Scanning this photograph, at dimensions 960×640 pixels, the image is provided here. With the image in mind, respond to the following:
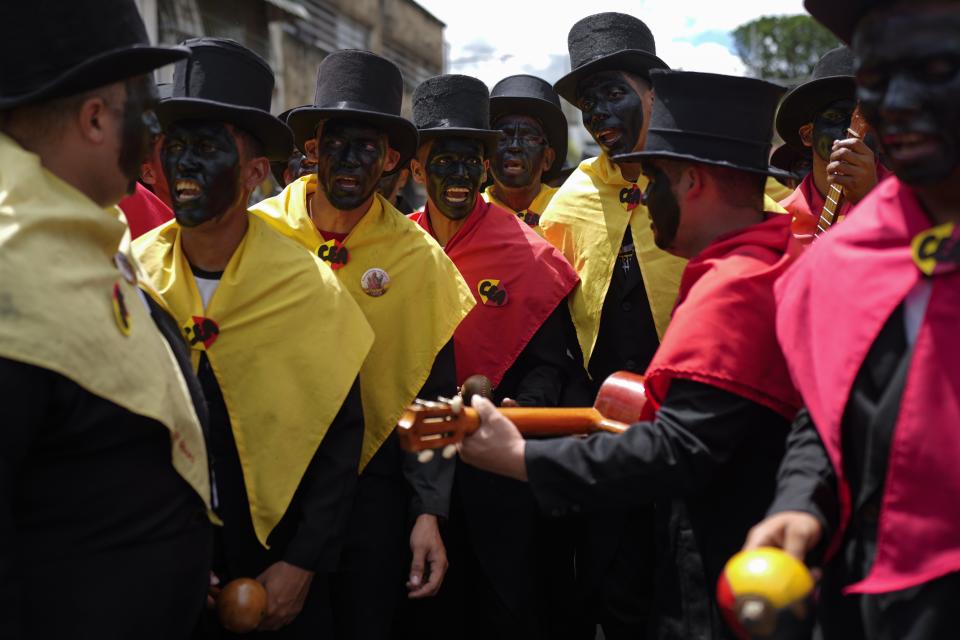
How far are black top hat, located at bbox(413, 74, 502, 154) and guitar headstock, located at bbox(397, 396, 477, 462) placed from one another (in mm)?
2431

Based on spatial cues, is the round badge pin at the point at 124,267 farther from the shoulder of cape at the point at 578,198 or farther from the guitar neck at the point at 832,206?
the guitar neck at the point at 832,206

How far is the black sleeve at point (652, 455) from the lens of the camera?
262cm

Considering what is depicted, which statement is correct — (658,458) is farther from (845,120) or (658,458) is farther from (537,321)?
(845,120)

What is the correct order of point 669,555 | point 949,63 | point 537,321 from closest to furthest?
1. point 949,63
2. point 669,555
3. point 537,321

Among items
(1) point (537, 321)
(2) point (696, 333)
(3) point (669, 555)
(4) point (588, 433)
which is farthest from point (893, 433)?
(1) point (537, 321)

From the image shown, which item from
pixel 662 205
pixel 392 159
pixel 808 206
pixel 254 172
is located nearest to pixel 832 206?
pixel 808 206

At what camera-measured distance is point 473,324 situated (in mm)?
4602

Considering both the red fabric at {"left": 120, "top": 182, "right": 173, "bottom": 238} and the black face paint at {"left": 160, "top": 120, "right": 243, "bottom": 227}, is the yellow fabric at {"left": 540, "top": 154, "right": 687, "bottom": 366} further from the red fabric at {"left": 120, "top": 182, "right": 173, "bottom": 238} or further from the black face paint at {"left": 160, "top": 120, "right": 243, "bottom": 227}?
the red fabric at {"left": 120, "top": 182, "right": 173, "bottom": 238}

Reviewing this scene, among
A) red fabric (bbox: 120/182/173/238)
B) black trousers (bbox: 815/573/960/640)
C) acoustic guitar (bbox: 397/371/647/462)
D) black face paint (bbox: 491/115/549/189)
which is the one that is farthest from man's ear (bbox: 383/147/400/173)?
black trousers (bbox: 815/573/960/640)

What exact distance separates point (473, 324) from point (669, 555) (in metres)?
1.88

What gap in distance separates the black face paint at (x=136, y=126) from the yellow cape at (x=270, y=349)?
2.68ft

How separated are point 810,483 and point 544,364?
239 cm

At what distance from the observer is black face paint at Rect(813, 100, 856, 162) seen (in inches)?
188

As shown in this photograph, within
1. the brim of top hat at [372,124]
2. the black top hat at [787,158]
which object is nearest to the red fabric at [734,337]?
the brim of top hat at [372,124]
